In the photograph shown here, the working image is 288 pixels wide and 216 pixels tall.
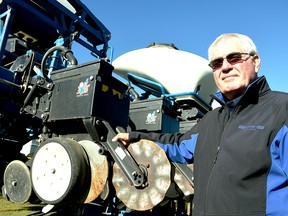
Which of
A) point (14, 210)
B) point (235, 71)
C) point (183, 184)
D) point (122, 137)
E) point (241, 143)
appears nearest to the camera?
point (241, 143)

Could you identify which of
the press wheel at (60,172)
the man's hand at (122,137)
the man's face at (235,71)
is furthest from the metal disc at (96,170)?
the man's face at (235,71)

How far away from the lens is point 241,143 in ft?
4.37

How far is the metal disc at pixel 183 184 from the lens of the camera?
10.2 ft

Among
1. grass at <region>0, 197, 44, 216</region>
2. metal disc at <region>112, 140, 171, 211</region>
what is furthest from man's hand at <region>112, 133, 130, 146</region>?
grass at <region>0, 197, 44, 216</region>

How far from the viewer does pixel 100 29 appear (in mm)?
8430

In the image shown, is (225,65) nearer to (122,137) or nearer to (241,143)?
(241,143)

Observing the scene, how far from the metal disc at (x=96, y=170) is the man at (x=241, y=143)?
1.38 meters

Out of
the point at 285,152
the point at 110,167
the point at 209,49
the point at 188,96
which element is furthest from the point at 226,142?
the point at 188,96

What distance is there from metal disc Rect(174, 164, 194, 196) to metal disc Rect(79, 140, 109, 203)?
859mm

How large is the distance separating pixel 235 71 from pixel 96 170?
1.84 metres

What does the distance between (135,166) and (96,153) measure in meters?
0.54

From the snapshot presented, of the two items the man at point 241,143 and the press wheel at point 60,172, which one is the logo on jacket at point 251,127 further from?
the press wheel at point 60,172

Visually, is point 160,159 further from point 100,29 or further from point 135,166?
point 100,29

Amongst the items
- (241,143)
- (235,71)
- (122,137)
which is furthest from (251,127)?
(122,137)
